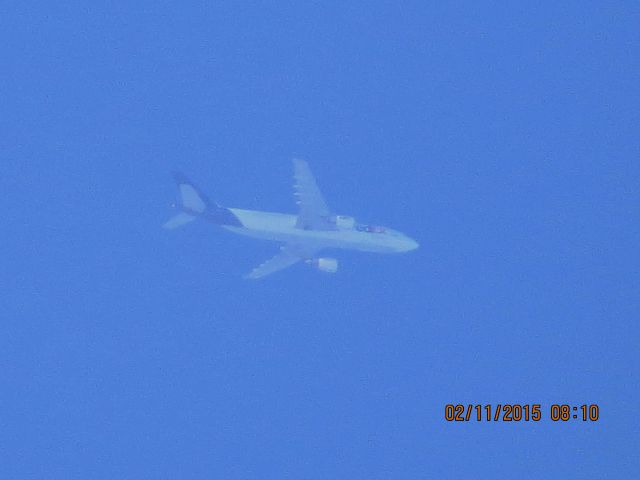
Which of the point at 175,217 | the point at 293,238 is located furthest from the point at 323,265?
the point at 175,217

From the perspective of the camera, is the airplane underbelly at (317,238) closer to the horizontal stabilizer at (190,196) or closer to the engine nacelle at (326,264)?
the engine nacelle at (326,264)

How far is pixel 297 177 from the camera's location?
1482 cm

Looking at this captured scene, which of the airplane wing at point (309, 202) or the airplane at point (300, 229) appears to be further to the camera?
the airplane at point (300, 229)

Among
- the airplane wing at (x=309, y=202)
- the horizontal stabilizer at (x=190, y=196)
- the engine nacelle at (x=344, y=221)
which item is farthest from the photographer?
the horizontal stabilizer at (x=190, y=196)

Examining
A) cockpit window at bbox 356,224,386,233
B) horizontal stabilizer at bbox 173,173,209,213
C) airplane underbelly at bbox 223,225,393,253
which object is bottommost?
airplane underbelly at bbox 223,225,393,253

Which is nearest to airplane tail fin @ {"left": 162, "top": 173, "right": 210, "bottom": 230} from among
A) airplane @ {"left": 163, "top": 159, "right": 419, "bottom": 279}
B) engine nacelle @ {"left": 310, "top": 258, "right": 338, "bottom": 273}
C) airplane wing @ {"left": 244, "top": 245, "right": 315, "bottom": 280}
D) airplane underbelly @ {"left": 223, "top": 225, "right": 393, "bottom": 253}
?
airplane @ {"left": 163, "top": 159, "right": 419, "bottom": 279}

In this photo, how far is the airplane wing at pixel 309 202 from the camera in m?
14.8

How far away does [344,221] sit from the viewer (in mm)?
15172

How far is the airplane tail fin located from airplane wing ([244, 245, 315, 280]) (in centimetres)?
118

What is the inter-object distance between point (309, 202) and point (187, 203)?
192 cm

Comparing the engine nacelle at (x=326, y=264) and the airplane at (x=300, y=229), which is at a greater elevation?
the airplane at (x=300, y=229)

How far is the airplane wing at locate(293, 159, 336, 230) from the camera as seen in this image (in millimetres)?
14797

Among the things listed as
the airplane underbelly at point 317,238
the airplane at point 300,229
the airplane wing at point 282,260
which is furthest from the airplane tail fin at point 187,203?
the airplane wing at point 282,260

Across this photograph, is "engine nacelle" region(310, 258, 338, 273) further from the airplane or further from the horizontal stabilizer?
the horizontal stabilizer
